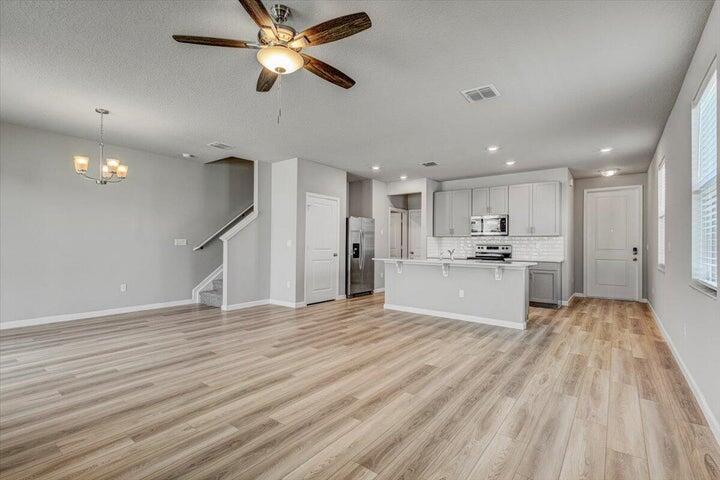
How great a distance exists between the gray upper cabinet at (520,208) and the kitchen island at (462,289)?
5.95 feet

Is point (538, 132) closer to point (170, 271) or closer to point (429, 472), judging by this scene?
point (429, 472)

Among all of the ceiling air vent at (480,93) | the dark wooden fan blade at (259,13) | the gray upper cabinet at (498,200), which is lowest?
the gray upper cabinet at (498,200)

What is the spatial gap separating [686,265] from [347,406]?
3.19m

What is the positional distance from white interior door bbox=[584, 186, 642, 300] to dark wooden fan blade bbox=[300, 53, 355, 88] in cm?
710

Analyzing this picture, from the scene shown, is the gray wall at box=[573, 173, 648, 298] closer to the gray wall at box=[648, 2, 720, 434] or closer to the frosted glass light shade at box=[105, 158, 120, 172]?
the gray wall at box=[648, 2, 720, 434]

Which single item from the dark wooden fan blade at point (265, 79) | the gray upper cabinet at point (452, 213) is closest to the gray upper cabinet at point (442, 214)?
the gray upper cabinet at point (452, 213)

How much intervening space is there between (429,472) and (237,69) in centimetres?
336

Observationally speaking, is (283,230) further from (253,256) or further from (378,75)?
(378,75)

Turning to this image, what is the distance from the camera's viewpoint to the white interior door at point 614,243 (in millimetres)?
7152

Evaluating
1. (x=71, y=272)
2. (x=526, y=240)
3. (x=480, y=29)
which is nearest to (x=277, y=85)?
(x=480, y=29)

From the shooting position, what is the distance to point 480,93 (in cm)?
351

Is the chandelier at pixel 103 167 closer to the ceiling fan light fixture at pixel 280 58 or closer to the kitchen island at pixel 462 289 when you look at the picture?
the ceiling fan light fixture at pixel 280 58

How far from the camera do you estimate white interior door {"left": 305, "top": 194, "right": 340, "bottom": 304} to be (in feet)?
21.8

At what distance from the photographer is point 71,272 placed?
5242 mm
